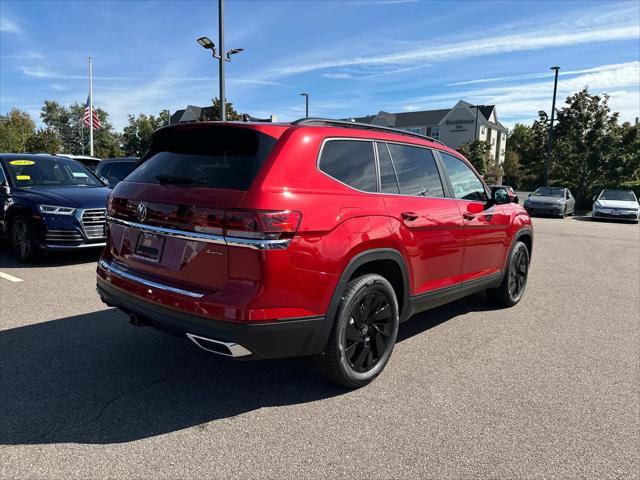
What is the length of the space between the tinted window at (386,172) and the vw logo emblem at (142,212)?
5.55ft

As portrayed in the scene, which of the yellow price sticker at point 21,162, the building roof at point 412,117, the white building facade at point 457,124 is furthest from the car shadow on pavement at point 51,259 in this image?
the building roof at point 412,117

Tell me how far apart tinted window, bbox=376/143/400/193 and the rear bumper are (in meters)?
1.21

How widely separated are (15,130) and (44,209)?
78103mm

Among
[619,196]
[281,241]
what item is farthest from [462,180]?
[619,196]

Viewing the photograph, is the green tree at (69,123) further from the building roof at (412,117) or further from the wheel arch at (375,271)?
the wheel arch at (375,271)

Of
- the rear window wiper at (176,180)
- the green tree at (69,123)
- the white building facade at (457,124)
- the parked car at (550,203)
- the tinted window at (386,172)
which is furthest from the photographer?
the green tree at (69,123)

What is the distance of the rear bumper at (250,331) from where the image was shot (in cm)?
272

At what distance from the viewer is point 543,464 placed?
8.53ft

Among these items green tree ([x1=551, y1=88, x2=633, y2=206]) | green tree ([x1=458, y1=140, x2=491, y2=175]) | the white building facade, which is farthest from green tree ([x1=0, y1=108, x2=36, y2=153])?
green tree ([x1=551, y1=88, x2=633, y2=206])

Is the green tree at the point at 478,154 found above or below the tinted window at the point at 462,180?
above

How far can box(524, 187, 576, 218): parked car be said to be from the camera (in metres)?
20.9

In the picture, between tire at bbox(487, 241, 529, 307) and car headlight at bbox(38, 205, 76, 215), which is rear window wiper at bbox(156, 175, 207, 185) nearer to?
tire at bbox(487, 241, 529, 307)

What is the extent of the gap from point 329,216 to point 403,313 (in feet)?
4.16

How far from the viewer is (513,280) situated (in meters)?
5.78
